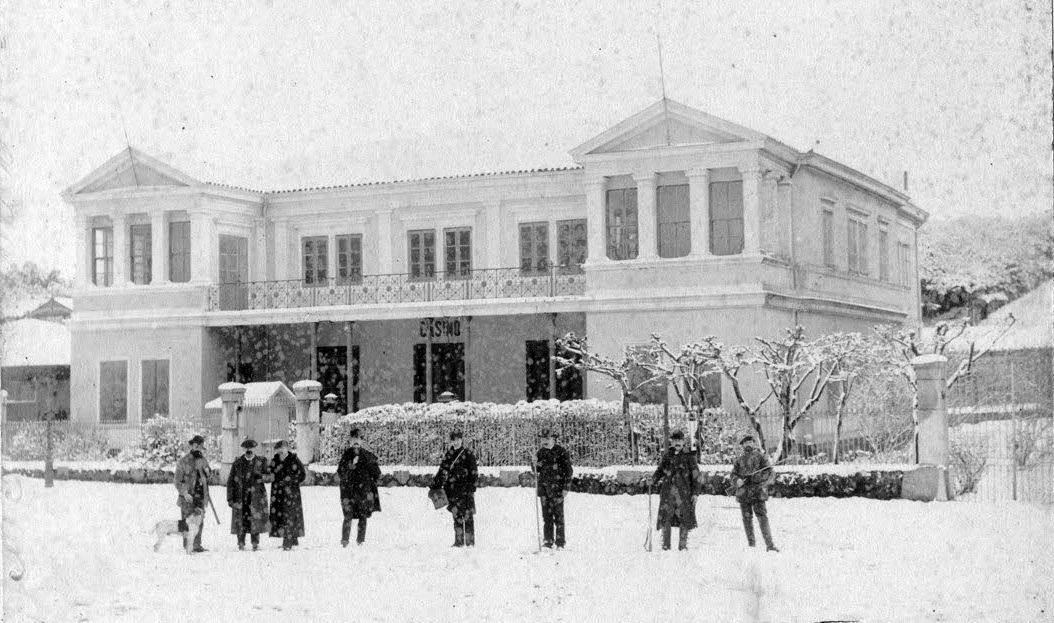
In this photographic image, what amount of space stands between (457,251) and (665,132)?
5.64 meters

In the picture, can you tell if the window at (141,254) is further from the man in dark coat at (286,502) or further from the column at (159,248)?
the man in dark coat at (286,502)

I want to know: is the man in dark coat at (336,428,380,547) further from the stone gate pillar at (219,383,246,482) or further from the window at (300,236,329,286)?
the window at (300,236,329,286)

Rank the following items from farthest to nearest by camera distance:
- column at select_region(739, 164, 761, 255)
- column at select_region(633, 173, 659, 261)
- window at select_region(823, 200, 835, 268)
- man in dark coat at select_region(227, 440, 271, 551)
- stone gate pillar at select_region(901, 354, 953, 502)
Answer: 1. window at select_region(823, 200, 835, 268)
2. column at select_region(633, 173, 659, 261)
3. column at select_region(739, 164, 761, 255)
4. stone gate pillar at select_region(901, 354, 953, 502)
5. man in dark coat at select_region(227, 440, 271, 551)

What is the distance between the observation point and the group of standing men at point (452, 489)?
13.5 meters

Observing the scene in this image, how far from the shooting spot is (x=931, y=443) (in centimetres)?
1645

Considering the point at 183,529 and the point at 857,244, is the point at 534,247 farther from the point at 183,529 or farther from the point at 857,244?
the point at 183,529

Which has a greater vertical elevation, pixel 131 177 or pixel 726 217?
pixel 131 177

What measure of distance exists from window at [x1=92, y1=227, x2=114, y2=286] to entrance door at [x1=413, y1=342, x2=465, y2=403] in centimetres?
647

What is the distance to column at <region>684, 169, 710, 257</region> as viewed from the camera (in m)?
21.8

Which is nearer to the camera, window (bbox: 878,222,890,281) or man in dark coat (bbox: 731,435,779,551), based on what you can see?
man in dark coat (bbox: 731,435,779,551)

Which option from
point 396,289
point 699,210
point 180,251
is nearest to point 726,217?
point 699,210

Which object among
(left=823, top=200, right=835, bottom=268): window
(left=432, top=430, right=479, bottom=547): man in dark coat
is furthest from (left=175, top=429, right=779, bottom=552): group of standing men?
(left=823, top=200, right=835, bottom=268): window

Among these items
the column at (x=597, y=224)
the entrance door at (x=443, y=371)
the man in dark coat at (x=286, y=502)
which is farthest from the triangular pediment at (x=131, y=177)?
the man in dark coat at (x=286, y=502)

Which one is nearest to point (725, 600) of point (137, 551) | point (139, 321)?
point (137, 551)
